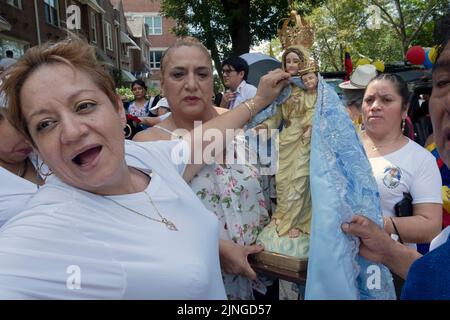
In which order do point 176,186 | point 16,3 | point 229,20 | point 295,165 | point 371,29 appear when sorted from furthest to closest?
point 371,29
point 16,3
point 229,20
point 295,165
point 176,186

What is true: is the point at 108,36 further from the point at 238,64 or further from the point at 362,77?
the point at 362,77

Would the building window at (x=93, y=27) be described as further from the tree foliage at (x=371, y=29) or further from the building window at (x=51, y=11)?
the tree foliage at (x=371, y=29)

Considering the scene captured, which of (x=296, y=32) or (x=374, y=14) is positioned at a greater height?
(x=374, y=14)

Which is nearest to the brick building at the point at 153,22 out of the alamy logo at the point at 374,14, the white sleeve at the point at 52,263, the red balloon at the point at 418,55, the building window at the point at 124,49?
the building window at the point at 124,49

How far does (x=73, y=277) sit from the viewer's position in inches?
40.1

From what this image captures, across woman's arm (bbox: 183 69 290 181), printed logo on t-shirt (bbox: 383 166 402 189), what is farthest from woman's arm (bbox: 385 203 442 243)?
woman's arm (bbox: 183 69 290 181)

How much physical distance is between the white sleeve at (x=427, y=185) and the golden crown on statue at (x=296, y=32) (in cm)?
96

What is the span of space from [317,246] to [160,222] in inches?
25.7

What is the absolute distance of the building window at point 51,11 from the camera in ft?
52.9

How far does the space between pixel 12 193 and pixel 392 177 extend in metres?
1.97

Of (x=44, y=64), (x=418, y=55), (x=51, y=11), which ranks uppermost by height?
(x=51, y=11)

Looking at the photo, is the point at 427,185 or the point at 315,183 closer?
the point at 315,183

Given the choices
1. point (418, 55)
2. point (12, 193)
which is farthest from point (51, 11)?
point (12, 193)

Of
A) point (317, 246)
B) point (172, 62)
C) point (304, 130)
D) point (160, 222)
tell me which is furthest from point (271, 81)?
point (160, 222)
